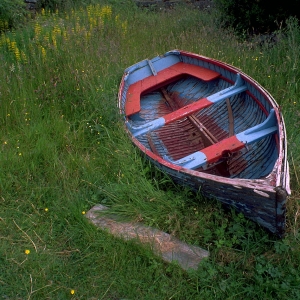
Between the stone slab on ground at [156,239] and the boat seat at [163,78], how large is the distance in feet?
6.13

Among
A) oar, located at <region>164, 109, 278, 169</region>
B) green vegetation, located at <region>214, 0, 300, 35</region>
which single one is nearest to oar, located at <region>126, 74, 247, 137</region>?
oar, located at <region>164, 109, 278, 169</region>

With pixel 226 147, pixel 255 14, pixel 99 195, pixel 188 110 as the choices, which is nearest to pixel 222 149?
pixel 226 147

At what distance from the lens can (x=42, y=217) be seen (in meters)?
3.54

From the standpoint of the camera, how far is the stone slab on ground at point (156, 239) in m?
3.03

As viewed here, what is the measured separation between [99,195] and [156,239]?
0.81 meters

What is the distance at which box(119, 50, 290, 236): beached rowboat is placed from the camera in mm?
2936

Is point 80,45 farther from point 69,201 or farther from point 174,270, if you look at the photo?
point 174,270

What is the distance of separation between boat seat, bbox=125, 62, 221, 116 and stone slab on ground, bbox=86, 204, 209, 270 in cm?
187

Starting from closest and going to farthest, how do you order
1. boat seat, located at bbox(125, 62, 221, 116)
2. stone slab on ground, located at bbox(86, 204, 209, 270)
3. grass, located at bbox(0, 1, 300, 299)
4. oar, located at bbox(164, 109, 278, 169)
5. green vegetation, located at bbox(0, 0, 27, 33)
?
grass, located at bbox(0, 1, 300, 299) < stone slab on ground, located at bbox(86, 204, 209, 270) < oar, located at bbox(164, 109, 278, 169) < boat seat, located at bbox(125, 62, 221, 116) < green vegetation, located at bbox(0, 0, 27, 33)

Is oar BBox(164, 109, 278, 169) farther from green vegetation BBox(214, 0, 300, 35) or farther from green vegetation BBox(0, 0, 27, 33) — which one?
green vegetation BBox(0, 0, 27, 33)

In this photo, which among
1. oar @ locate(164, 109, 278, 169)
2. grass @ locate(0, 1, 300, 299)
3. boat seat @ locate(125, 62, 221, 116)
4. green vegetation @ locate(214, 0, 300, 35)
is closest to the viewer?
grass @ locate(0, 1, 300, 299)

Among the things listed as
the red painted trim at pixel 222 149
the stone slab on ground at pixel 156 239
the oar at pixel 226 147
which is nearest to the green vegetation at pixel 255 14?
the oar at pixel 226 147

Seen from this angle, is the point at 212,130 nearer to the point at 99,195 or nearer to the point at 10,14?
the point at 99,195

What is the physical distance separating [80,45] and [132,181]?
299 centimetres
